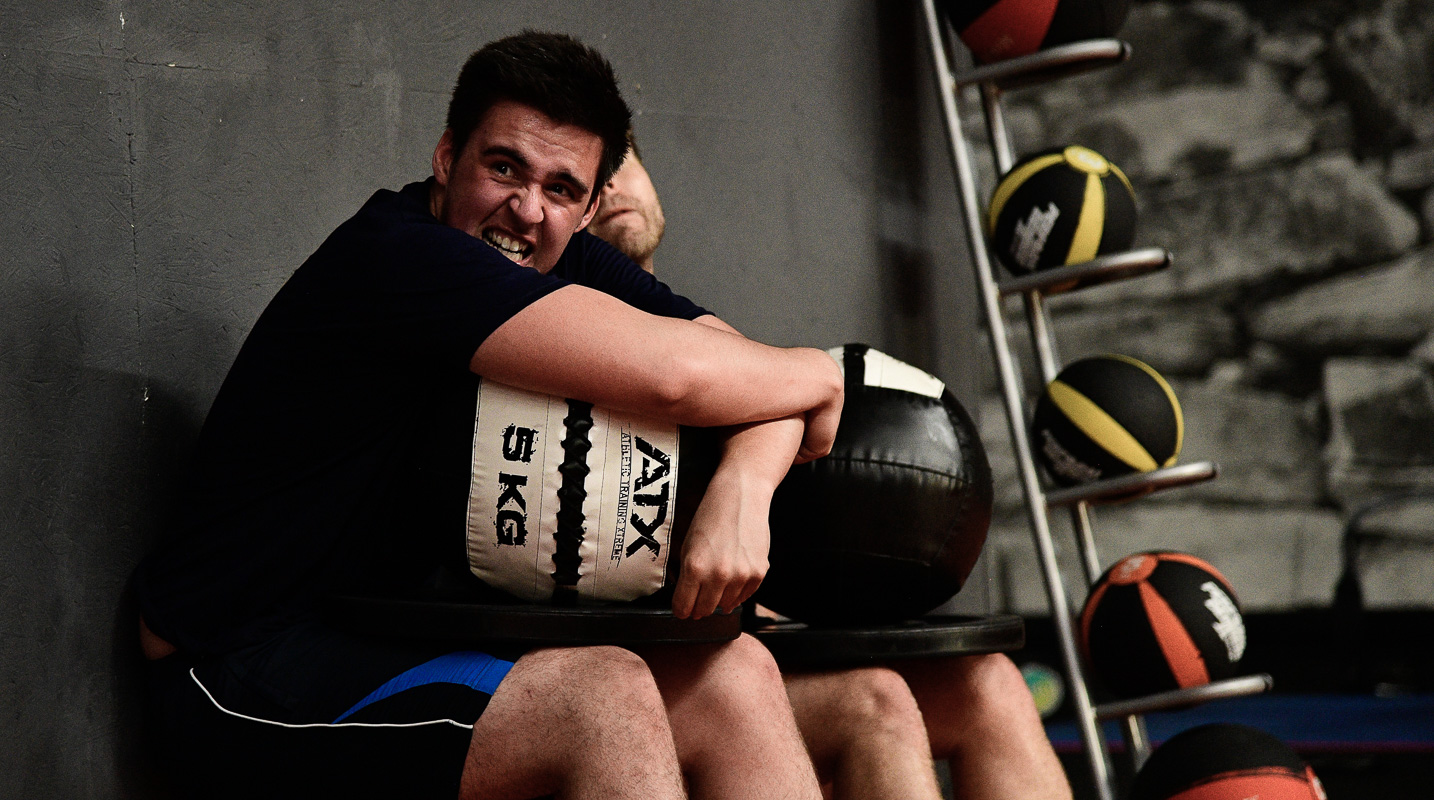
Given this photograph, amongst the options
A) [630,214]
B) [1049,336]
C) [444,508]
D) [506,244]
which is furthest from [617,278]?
[1049,336]

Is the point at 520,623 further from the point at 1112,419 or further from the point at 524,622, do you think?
the point at 1112,419

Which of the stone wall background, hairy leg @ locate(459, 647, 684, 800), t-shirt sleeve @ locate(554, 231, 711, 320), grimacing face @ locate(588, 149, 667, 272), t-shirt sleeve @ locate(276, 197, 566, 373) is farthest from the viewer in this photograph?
the stone wall background

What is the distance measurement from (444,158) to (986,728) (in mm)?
974

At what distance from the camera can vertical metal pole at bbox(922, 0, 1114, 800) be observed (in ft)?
7.64

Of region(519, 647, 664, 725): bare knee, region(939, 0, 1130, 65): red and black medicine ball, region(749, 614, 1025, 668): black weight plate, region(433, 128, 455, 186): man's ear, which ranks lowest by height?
region(749, 614, 1025, 668): black weight plate

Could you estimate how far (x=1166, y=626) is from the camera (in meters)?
2.09

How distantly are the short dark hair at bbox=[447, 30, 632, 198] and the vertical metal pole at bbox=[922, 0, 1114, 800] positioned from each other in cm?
135

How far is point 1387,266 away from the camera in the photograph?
4863 mm

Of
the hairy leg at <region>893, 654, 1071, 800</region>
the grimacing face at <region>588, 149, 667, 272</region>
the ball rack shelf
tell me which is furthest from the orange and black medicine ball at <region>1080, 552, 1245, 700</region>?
the grimacing face at <region>588, 149, 667, 272</region>

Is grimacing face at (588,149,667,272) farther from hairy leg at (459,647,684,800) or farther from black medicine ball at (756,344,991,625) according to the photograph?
hairy leg at (459,647,684,800)

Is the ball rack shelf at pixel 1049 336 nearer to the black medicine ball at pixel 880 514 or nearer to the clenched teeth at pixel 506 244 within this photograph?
the black medicine ball at pixel 880 514

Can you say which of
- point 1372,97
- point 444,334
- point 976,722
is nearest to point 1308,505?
point 1372,97

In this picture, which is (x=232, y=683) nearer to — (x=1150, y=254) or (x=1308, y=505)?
(x=1150, y=254)

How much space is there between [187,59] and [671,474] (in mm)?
822
